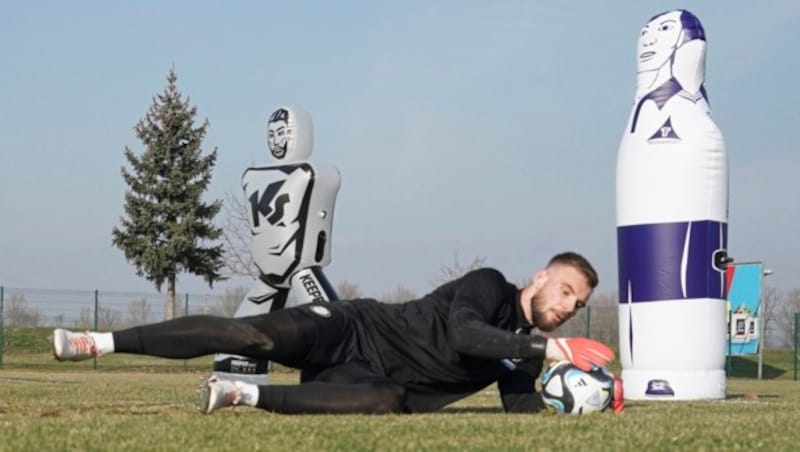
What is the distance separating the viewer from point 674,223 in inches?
508

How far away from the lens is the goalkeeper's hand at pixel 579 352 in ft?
20.0

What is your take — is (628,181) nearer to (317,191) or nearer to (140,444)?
(317,191)

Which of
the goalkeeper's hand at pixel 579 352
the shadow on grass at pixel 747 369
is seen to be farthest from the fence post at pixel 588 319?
the goalkeeper's hand at pixel 579 352

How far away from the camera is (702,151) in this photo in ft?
42.1

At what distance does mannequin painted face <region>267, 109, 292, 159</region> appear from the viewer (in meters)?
12.5

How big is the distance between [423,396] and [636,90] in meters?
7.58

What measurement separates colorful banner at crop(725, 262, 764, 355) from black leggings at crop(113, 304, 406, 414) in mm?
24662

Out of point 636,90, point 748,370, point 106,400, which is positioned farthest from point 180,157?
point 106,400

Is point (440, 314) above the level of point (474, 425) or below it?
above

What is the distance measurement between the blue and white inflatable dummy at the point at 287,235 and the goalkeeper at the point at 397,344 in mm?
4750

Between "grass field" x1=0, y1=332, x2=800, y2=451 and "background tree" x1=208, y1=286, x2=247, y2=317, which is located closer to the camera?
"grass field" x1=0, y1=332, x2=800, y2=451

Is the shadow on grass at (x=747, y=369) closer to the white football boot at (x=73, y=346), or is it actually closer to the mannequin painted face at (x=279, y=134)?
the mannequin painted face at (x=279, y=134)

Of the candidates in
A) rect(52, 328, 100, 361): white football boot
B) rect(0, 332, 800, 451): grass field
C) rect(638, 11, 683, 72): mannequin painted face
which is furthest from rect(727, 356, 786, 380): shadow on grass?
rect(52, 328, 100, 361): white football boot

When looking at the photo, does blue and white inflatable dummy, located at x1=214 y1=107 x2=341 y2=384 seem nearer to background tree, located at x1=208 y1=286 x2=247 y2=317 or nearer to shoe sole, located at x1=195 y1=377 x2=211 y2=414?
shoe sole, located at x1=195 y1=377 x2=211 y2=414
